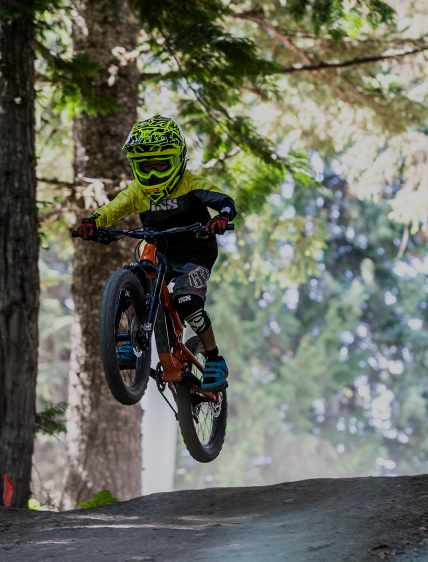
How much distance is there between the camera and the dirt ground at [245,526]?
3.53m

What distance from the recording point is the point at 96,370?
27.2 feet

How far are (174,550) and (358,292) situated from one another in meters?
23.6

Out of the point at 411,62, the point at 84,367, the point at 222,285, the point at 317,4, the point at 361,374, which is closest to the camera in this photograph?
the point at 317,4

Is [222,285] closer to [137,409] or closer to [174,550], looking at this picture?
[137,409]

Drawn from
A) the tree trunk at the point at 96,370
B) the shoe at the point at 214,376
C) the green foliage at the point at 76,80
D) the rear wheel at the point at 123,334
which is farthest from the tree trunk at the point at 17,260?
the shoe at the point at 214,376

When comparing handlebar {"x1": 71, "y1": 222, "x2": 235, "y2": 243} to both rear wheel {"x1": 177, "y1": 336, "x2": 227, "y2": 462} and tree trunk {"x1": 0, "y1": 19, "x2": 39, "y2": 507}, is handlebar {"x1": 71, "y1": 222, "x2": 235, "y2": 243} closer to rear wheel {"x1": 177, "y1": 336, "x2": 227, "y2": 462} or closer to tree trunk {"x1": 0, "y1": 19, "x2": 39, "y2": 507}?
rear wheel {"x1": 177, "y1": 336, "x2": 227, "y2": 462}

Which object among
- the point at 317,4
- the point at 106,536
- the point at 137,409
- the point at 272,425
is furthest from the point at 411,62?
the point at 272,425

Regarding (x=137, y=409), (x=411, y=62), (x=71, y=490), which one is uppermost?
(x=411, y=62)

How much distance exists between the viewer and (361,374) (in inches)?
1117

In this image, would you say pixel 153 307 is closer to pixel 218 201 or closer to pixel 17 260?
pixel 218 201

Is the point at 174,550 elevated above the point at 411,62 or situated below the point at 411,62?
below

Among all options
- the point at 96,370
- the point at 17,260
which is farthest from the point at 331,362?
the point at 17,260

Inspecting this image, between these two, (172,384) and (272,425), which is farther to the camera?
(272,425)

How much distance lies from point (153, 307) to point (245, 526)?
167 cm
